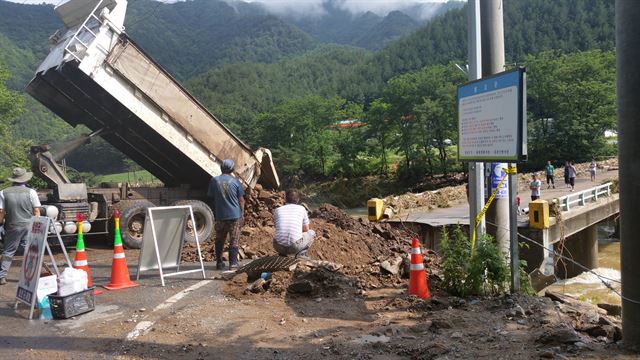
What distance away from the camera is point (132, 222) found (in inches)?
416

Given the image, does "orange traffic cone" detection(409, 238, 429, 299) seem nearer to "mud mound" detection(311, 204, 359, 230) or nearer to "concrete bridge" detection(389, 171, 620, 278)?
"mud mound" detection(311, 204, 359, 230)

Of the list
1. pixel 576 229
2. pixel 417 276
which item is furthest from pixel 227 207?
pixel 576 229

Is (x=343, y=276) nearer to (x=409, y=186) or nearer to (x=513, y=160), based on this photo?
(x=513, y=160)

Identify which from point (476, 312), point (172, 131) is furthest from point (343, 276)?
point (172, 131)

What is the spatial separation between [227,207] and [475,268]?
3.61 metres

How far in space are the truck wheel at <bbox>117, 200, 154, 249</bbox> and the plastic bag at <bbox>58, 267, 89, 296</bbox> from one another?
491cm

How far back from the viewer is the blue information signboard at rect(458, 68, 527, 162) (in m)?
5.04

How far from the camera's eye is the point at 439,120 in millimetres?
50219

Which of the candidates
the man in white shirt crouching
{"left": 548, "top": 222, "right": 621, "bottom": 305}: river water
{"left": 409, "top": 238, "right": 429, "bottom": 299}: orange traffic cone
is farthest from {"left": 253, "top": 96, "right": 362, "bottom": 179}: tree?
{"left": 409, "top": 238, "right": 429, "bottom": 299}: orange traffic cone

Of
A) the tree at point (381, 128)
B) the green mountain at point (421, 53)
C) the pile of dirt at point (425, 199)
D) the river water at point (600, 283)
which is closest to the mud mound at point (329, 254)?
the river water at point (600, 283)

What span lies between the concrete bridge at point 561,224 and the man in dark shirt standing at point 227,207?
243 inches

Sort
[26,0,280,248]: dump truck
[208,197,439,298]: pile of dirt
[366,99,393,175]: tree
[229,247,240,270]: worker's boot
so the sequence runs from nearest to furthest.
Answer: [208,197,439,298]: pile of dirt
[229,247,240,270]: worker's boot
[26,0,280,248]: dump truck
[366,99,393,175]: tree

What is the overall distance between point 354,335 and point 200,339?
1380 millimetres

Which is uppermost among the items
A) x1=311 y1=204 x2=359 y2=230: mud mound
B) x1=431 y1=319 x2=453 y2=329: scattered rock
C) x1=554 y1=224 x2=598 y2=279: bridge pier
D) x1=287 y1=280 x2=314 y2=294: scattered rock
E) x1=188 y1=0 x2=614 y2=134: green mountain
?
x1=188 y1=0 x2=614 y2=134: green mountain
